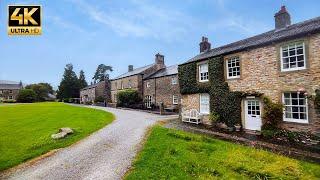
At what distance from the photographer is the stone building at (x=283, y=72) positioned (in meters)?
12.5

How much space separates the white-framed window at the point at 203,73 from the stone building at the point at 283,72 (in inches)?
81.8

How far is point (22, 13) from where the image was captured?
37.7 feet

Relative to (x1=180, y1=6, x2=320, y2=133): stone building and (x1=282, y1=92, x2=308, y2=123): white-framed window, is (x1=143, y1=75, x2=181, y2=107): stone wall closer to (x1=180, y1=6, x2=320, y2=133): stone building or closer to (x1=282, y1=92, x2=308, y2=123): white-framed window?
(x1=180, y1=6, x2=320, y2=133): stone building

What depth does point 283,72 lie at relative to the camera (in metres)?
13.8

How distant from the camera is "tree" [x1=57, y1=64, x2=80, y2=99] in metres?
74.2

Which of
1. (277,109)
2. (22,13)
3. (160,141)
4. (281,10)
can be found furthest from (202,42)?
(22,13)

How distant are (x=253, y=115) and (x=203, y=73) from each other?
650 cm

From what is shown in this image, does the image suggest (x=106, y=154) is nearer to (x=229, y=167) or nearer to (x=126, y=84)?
(x=229, y=167)

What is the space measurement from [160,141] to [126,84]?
117 feet

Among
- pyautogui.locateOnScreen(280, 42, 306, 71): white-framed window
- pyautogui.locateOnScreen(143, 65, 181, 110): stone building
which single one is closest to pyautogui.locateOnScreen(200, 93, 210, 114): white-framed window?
pyautogui.locateOnScreen(280, 42, 306, 71): white-framed window

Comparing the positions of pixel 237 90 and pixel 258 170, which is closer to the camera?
pixel 258 170

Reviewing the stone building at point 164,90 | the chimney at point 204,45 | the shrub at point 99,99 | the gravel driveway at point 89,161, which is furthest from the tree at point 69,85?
the gravel driveway at point 89,161

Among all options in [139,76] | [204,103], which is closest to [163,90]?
[139,76]

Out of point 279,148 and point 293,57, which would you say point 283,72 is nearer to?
point 293,57
